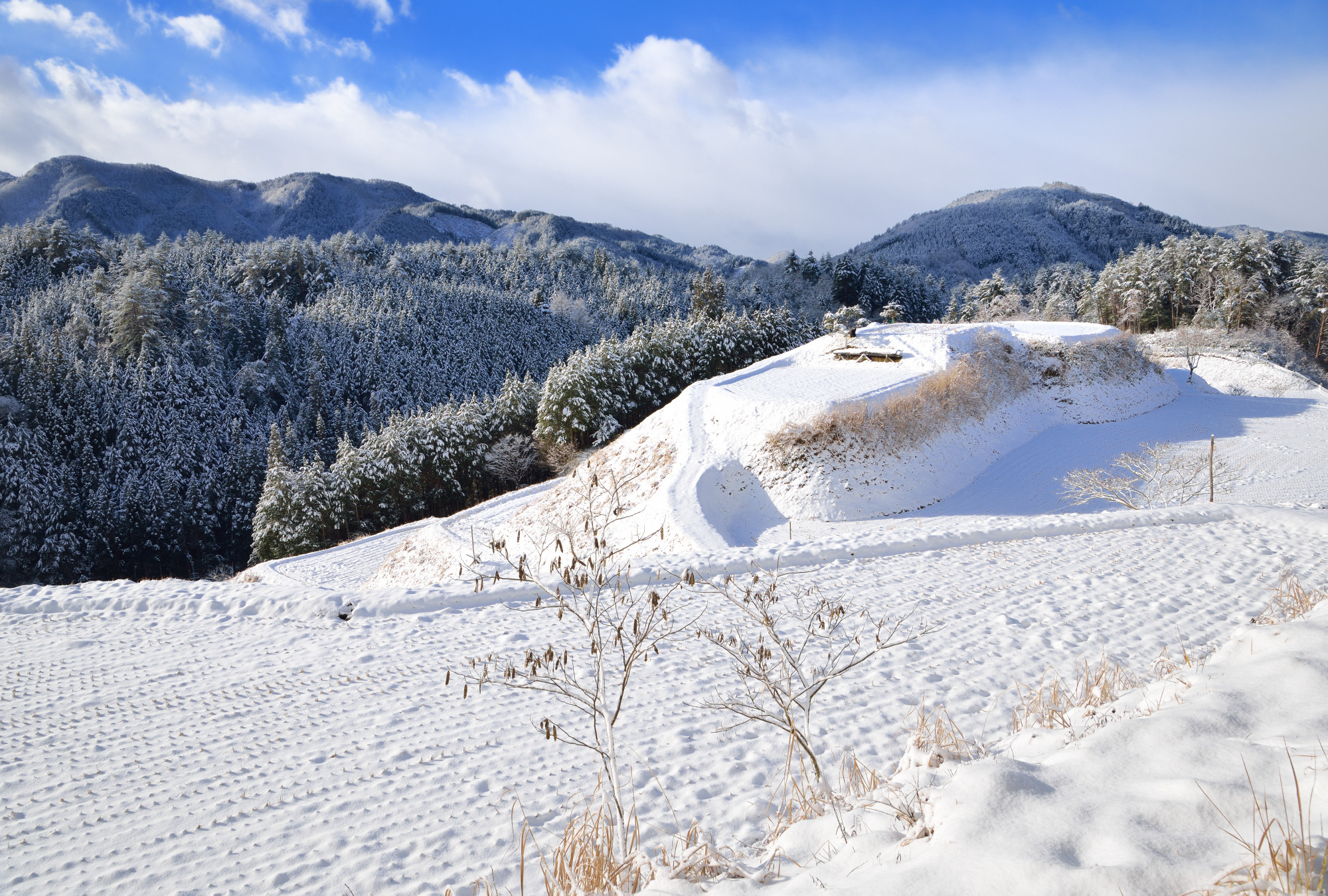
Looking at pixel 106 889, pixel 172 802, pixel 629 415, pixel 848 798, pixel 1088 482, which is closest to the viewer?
pixel 848 798

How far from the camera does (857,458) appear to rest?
70.8 ft

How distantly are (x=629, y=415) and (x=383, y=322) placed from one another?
66710 mm

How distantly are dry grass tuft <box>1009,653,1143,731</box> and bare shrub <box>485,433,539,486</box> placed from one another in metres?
35.4

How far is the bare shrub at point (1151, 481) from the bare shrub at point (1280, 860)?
17256mm

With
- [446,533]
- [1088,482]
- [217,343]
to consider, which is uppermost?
[217,343]

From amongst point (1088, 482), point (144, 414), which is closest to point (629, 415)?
point (1088, 482)

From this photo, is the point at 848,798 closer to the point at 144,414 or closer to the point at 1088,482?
the point at 1088,482

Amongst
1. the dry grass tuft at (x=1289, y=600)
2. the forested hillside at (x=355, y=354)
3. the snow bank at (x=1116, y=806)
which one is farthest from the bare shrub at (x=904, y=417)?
the snow bank at (x=1116, y=806)

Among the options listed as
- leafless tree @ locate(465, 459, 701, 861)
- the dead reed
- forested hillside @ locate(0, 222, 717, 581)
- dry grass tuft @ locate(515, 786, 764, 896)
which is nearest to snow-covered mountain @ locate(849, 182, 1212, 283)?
forested hillside @ locate(0, 222, 717, 581)

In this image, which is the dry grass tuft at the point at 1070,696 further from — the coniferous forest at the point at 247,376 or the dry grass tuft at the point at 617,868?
the coniferous forest at the point at 247,376

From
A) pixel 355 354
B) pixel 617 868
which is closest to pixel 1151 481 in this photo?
pixel 617 868

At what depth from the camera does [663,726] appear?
710 cm

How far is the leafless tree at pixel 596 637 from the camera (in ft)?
13.4

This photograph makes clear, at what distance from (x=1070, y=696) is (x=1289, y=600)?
563cm
